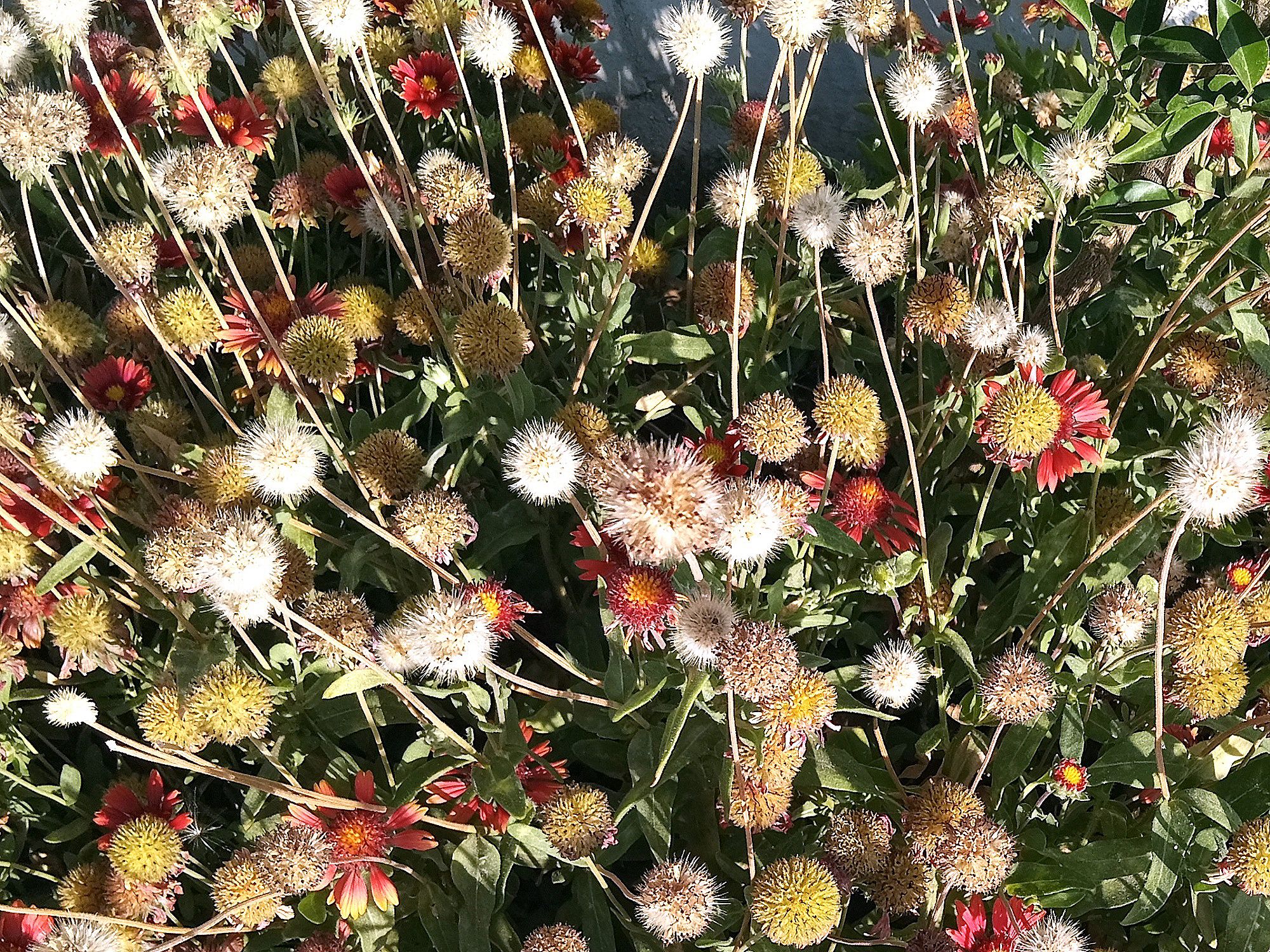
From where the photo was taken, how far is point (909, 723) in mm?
1877

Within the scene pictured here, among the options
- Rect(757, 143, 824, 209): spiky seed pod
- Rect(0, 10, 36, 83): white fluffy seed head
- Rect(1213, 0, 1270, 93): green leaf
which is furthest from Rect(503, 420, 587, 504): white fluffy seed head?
Rect(0, 10, 36, 83): white fluffy seed head

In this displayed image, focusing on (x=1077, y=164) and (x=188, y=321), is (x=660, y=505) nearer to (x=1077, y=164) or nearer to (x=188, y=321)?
(x=1077, y=164)

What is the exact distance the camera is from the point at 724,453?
161 centimetres

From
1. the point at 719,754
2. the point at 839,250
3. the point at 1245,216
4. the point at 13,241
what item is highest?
the point at 13,241

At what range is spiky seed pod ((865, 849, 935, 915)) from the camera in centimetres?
145

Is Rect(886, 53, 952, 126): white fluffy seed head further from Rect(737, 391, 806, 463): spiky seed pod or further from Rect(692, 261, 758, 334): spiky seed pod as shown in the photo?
Rect(737, 391, 806, 463): spiky seed pod

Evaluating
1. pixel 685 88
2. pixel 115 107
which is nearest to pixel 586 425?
pixel 115 107

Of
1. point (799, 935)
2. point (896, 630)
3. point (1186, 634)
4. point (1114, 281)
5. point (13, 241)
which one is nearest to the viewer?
point (799, 935)

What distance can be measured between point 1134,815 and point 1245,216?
1.08 m

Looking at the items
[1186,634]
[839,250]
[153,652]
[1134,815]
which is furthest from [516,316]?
[1134,815]

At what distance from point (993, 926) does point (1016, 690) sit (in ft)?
1.14

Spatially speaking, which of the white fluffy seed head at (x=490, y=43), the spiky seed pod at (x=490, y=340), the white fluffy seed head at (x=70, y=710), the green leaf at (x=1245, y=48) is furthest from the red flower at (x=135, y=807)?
the green leaf at (x=1245, y=48)

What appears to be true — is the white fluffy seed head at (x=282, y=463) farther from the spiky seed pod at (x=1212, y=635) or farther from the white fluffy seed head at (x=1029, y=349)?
the spiky seed pod at (x=1212, y=635)

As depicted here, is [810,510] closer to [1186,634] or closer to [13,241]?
[1186,634]
